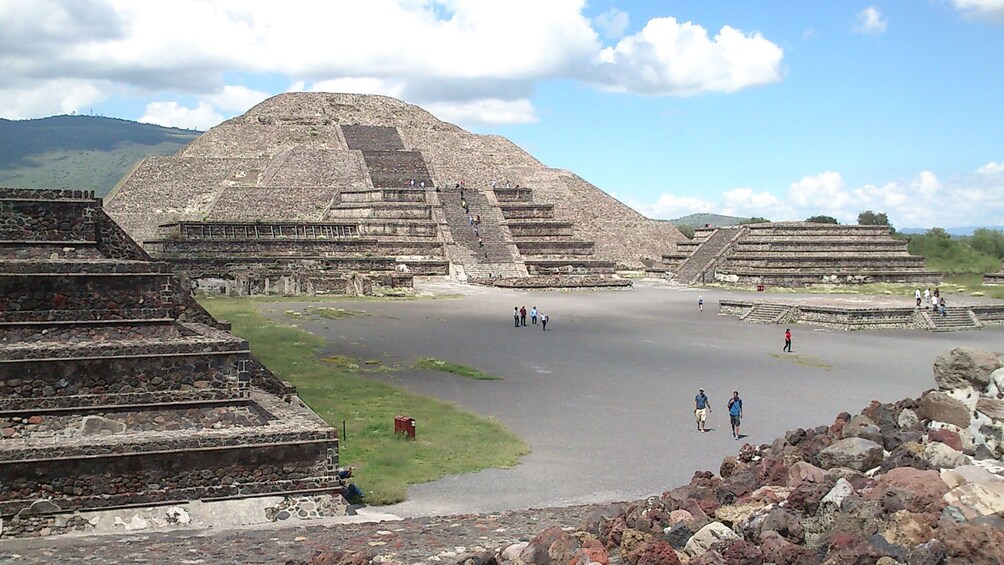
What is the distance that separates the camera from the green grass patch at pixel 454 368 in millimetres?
23219

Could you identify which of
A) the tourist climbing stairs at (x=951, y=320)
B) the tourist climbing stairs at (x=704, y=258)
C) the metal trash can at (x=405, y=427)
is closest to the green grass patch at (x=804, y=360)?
the tourist climbing stairs at (x=951, y=320)

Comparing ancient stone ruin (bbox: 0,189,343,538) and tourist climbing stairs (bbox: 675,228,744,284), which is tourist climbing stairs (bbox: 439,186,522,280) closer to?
tourist climbing stairs (bbox: 675,228,744,284)

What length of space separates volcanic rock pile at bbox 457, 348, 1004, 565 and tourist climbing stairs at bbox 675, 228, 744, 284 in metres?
49.9

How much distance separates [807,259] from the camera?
55562 millimetres

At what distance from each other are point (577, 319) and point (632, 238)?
3554 cm

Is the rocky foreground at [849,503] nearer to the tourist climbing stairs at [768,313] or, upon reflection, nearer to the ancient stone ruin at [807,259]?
the tourist climbing stairs at [768,313]

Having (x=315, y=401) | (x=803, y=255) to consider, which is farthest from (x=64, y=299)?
(x=803, y=255)

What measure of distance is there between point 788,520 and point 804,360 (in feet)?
70.4

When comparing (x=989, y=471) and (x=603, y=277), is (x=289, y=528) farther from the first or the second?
(x=603, y=277)

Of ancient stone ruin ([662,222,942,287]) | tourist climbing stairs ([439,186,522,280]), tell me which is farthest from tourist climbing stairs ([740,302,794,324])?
tourist climbing stairs ([439,186,522,280])

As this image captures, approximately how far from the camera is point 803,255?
55969 millimetres

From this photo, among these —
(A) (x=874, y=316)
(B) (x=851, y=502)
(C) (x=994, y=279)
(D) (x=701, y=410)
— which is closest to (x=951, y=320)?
(A) (x=874, y=316)

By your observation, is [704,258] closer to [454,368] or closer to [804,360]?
[804,360]

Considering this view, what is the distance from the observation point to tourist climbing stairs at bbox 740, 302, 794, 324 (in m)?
38.4
